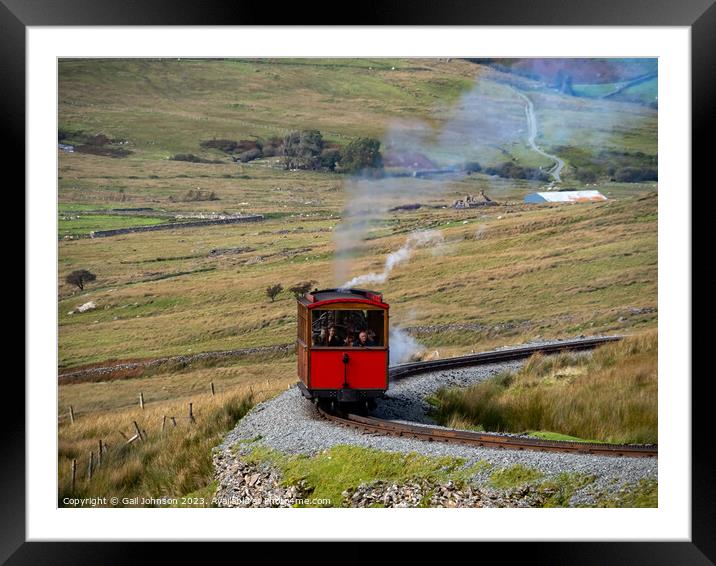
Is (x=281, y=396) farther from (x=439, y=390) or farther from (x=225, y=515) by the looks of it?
(x=225, y=515)

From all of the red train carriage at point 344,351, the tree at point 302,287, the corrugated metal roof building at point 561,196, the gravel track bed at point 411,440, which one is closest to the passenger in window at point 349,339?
the red train carriage at point 344,351

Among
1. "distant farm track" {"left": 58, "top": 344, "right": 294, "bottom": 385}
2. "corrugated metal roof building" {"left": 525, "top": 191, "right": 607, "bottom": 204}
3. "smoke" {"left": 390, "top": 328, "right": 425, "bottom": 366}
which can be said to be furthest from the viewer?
"corrugated metal roof building" {"left": 525, "top": 191, "right": 607, "bottom": 204}

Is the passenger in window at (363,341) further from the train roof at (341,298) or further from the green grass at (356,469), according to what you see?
the green grass at (356,469)

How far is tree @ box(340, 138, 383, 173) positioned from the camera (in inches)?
1747

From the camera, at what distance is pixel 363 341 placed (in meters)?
15.1

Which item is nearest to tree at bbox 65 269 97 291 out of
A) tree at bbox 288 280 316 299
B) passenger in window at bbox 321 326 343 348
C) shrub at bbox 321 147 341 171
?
tree at bbox 288 280 316 299

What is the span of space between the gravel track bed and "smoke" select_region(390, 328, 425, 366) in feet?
15.2

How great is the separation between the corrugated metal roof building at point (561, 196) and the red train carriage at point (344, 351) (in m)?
29.5

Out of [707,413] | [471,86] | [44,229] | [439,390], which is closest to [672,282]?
[707,413]

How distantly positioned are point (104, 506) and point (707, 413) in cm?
873

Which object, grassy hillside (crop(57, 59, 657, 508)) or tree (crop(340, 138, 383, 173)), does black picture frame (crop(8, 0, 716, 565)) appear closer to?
grassy hillside (crop(57, 59, 657, 508))

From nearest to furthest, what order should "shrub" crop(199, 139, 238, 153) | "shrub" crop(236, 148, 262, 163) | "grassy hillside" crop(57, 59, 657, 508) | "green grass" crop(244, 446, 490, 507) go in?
"green grass" crop(244, 446, 490, 507) < "grassy hillside" crop(57, 59, 657, 508) < "shrub" crop(236, 148, 262, 163) < "shrub" crop(199, 139, 238, 153)
